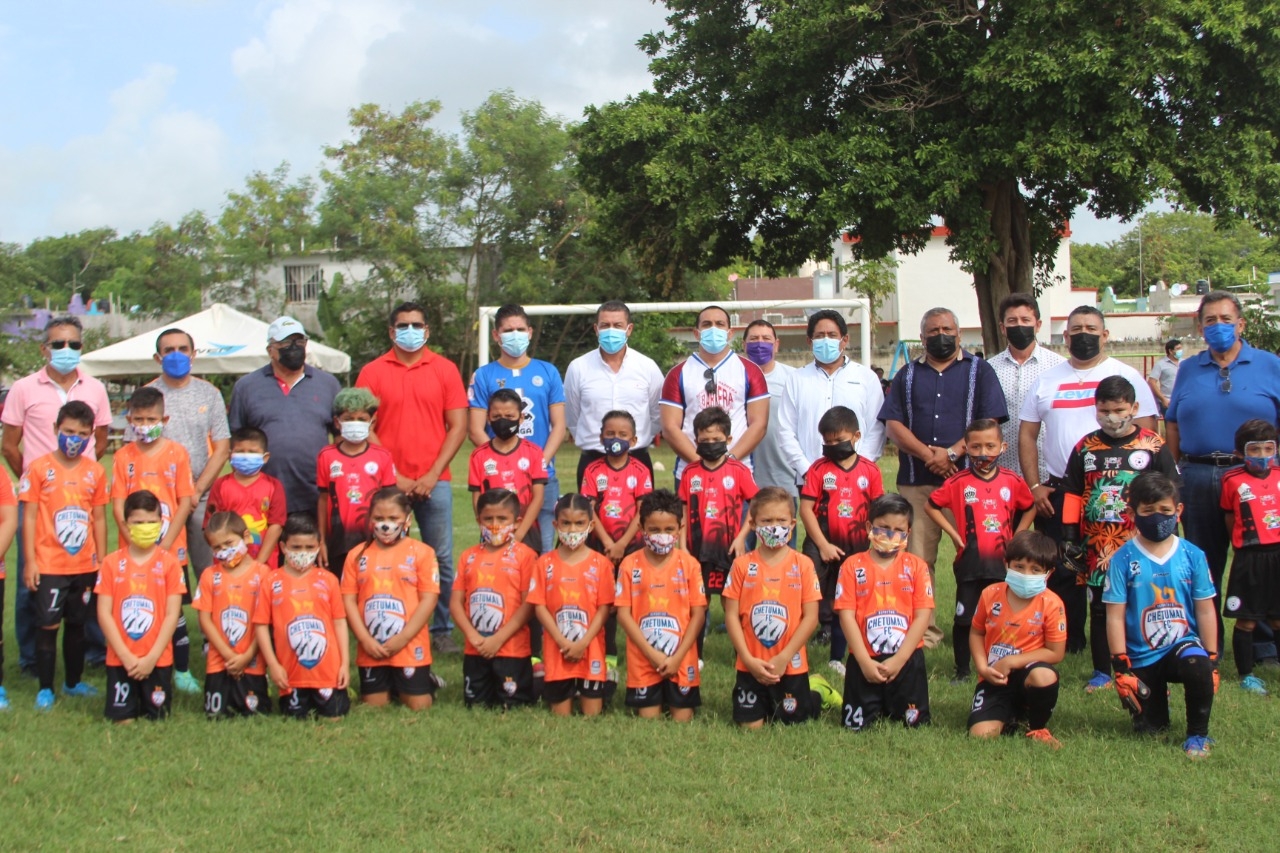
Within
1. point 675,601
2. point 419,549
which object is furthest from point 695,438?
point 419,549

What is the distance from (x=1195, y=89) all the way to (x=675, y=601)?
14591mm

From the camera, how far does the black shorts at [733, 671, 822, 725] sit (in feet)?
17.8

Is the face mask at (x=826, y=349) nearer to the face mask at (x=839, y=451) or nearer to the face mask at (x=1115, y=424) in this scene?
the face mask at (x=839, y=451)

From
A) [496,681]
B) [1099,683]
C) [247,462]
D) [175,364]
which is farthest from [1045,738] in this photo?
[175,364]

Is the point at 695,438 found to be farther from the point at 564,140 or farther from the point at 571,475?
the point at 564,140

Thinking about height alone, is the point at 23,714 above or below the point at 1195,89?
below

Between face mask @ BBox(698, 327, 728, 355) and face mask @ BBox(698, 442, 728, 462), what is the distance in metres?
0.83

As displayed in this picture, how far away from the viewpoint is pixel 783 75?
728 inches

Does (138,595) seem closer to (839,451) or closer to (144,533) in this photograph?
(144,533)

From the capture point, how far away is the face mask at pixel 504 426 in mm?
6332

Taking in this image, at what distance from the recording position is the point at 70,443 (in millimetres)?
6039

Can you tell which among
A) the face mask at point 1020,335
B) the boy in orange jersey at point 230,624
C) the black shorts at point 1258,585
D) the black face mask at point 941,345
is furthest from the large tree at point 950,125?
the boy in orange jersey at point 230,624

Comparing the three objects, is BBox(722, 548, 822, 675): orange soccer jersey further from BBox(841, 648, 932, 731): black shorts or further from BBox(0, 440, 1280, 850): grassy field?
BBox(0, 440, 1280, 850): grassy field

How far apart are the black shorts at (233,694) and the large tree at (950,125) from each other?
13.4 meters
